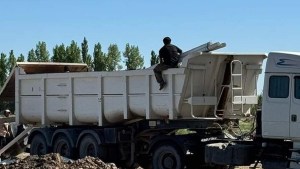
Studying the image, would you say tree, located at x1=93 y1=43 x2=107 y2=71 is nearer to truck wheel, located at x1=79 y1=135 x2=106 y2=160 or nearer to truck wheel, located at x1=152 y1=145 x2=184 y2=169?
truck wheel, located at x1=79 y1=135 x2=106 y2=160

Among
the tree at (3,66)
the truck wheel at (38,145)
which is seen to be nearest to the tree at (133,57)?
the tree at (3,66)

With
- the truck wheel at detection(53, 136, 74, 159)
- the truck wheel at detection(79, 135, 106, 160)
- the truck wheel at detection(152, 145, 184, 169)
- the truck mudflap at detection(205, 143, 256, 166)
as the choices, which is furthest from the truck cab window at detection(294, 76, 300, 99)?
the truck wheel at detection(53, 136, 74, 159)

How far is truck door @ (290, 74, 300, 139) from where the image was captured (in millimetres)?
12141

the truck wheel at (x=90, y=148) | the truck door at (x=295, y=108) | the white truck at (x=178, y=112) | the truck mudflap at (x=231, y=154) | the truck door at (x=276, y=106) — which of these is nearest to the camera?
the truck door at (x=295, y=108)

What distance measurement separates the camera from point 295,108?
479 inches

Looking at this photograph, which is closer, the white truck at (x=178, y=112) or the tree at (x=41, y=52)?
→ the white truck at (x=178, y=112)

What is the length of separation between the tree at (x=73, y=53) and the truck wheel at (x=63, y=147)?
41.1 metres

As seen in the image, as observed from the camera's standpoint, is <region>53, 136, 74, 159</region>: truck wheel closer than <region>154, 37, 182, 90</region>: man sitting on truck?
No

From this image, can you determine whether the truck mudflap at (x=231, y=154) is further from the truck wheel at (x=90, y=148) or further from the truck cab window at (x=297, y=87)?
the truck wheel at (x=90, y=148)

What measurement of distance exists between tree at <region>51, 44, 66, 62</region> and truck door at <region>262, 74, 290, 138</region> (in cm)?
4733

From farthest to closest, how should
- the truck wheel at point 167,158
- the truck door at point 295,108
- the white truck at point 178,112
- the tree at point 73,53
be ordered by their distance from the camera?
the tree at point 73,53
the truck wheel at point 167,158
the white truck at point 178,112
the truck door at point 295,108

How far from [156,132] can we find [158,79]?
158 centimetres

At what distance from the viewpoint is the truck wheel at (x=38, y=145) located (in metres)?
17.7

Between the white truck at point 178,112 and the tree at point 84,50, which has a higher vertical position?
the tree at point 84,50
